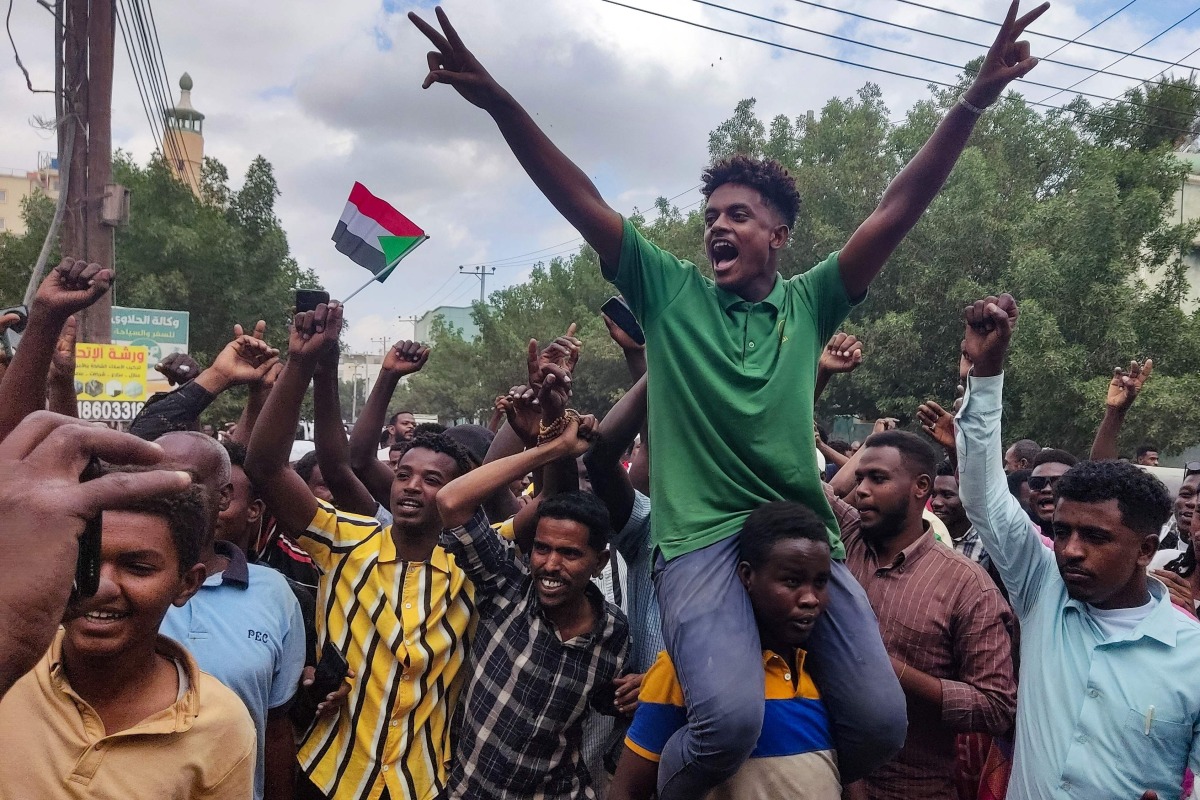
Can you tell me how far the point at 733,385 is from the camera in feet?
9.00

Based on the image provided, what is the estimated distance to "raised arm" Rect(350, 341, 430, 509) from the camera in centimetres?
420

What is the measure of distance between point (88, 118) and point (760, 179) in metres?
8.77

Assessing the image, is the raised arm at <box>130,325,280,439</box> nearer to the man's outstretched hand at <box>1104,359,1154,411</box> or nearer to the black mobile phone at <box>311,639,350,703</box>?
the black mobile phone at <box>311,639,350,703</box>

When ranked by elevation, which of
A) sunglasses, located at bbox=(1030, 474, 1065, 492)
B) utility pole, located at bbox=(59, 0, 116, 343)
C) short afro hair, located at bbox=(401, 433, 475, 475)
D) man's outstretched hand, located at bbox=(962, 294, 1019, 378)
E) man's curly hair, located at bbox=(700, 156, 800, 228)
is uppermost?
utility pole, located at bbox=(59, 0, 116, 343)

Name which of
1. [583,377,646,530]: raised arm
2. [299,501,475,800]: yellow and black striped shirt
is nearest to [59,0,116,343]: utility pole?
[299,501,475,800]: yellow and black striped shirt

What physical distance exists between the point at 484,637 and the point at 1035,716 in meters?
1.69

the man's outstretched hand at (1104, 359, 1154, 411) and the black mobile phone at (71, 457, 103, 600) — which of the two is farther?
A: the man's outstretched hand at (1104, 359, 1154, 411)

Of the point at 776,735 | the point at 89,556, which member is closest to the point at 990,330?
the point at 776,735

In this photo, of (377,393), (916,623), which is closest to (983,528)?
(916,623)

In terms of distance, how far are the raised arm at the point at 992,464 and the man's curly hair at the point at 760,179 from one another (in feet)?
2.13

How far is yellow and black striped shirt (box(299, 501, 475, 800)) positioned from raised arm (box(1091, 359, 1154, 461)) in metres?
3.39

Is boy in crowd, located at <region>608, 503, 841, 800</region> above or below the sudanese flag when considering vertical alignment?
below

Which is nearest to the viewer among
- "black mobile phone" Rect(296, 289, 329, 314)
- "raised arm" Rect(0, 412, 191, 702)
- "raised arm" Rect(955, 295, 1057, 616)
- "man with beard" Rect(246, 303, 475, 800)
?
"raised arm" Rect(0, 412, 191, 702)

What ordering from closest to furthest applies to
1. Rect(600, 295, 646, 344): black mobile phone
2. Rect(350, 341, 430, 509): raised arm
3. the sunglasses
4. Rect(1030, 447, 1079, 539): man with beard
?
Rect(600, 295, 646, 344): black mobile phone, Rect(350, 341, 430, 509): raised arm, Rect(1030, 447, 1079, 539): man with beard, the sunglasses
